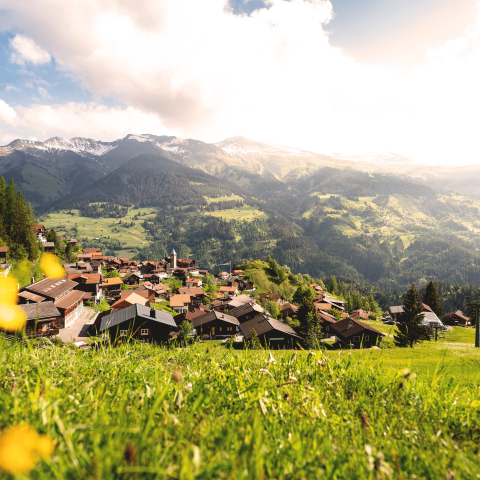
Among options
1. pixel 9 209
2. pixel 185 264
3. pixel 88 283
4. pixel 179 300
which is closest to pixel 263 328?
pixel 179 300

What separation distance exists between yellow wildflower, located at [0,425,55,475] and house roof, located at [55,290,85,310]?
4556 cm

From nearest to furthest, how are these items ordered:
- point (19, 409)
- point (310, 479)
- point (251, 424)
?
point (310, 479) → point (19, 409) → point (251, 424)

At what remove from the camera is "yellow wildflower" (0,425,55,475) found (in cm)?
99

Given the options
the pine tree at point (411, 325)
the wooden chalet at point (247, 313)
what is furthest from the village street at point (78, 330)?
the pine tree at point (411, 325)

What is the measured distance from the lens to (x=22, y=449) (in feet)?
3.71

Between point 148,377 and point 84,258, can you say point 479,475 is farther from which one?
point 84,258

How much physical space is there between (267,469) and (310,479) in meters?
0.23

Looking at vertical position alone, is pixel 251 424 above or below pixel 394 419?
above

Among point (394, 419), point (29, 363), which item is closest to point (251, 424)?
point (394, 419)

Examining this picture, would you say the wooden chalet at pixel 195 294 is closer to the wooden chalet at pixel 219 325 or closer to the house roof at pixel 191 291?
the house roof at pixel 191 291

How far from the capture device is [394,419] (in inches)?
83.4

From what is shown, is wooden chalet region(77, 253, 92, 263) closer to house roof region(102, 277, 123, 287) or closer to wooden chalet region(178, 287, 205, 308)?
house roof region(102, 277, 123, 287)

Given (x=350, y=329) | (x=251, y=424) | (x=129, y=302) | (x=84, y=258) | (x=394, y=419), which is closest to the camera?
(x=251, y=424)

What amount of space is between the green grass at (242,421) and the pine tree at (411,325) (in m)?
40.8
